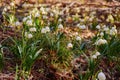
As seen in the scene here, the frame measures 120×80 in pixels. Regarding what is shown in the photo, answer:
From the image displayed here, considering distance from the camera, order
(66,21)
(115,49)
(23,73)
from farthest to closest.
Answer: (66,21)
(115,49)
(23,73)

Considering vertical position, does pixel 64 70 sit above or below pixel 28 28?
below

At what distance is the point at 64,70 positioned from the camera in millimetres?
4023

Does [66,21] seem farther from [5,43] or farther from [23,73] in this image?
[23,73]

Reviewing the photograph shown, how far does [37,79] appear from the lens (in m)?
3.81

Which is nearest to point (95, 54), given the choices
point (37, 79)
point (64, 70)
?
point (64, 70)

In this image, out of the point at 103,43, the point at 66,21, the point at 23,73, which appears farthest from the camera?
the point at 66,21

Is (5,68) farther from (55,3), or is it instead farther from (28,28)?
(55,3)

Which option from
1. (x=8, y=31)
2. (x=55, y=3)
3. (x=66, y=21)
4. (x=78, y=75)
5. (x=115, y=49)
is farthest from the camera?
(x=55, y=3)

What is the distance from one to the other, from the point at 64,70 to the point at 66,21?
10.5 feet

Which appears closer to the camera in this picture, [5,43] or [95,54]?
[95,54]

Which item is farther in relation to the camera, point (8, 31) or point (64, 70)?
point (8, 31)

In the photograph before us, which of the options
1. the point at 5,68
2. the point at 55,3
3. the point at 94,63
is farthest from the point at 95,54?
the point at 55,3

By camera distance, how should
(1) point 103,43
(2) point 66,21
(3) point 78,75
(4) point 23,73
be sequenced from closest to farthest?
(4) point 23,73 < (3) point 78,75 < (1) point 103,43 < (2) point 66,21

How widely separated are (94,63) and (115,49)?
0.80 metres
